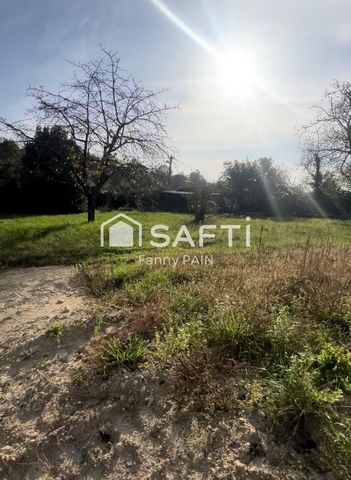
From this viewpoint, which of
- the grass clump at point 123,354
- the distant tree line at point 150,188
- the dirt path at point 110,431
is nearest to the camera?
the dirt path at point 110,431

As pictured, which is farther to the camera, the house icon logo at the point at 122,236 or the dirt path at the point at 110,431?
the house icon logo at the point at 122,236

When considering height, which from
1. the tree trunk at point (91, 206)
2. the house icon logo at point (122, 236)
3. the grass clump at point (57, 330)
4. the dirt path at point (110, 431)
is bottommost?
the dirt path at point (110, 431)

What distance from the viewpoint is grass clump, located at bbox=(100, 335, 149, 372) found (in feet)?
10.4

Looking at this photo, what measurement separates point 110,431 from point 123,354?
2.44 feet

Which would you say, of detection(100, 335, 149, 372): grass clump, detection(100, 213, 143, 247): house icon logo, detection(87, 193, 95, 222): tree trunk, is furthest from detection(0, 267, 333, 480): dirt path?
detection(87, 193, 95, 222): tree trunk

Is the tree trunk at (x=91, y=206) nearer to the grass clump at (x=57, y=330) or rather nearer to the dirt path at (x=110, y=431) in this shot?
the grass clump at (x=57, y=330)

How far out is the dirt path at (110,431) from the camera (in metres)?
2.26

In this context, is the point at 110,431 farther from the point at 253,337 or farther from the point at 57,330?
the point at 57,330

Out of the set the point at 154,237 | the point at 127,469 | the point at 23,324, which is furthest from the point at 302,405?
the point at 154,237

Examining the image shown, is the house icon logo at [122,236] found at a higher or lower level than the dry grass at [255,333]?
higher

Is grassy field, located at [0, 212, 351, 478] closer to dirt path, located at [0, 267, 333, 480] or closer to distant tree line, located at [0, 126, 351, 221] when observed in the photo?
dirt path, located at [0, 267, 333, 480]

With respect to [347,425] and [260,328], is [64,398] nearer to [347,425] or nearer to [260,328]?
[260,328]

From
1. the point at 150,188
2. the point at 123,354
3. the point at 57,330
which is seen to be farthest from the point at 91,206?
the point at 123,354

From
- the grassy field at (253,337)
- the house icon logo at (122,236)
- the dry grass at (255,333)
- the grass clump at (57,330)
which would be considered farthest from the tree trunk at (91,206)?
the grass clump at (57,330)
